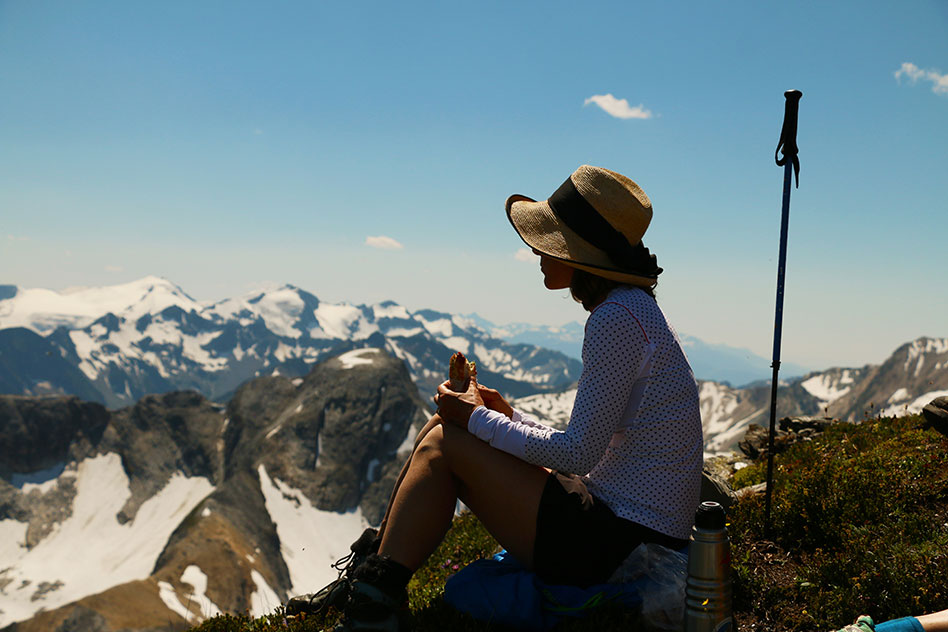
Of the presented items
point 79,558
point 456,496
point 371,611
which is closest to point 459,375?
point 456,496

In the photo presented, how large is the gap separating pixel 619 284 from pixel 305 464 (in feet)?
638

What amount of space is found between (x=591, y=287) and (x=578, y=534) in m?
1.98

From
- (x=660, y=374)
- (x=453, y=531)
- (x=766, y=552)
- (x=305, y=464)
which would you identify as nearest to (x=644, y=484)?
(x=660, y=374)

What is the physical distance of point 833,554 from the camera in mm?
6438

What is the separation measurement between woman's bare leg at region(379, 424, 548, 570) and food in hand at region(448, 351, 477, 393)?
1.98 feet

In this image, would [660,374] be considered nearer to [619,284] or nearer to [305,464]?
[619,284]

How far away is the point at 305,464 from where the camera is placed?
7347 inches

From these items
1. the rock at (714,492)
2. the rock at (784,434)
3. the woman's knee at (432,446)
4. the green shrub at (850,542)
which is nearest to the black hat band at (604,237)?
the woman's knee at (432,446)

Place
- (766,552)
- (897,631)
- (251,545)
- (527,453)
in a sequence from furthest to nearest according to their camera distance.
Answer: (251,545) → (766,552) → (527,453) → (897,631)

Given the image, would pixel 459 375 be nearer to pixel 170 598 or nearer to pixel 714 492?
pixel 714 492

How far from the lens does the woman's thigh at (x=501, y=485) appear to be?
4879mm

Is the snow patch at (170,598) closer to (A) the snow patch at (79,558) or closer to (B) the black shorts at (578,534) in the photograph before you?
(A) the snow patch at (79,558)

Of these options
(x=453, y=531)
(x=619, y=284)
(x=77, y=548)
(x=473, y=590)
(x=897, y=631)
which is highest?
(x=619, y=284)

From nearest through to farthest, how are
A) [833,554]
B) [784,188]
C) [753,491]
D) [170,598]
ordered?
[833,554] < [784,188] < [753,491] < [170,598]
